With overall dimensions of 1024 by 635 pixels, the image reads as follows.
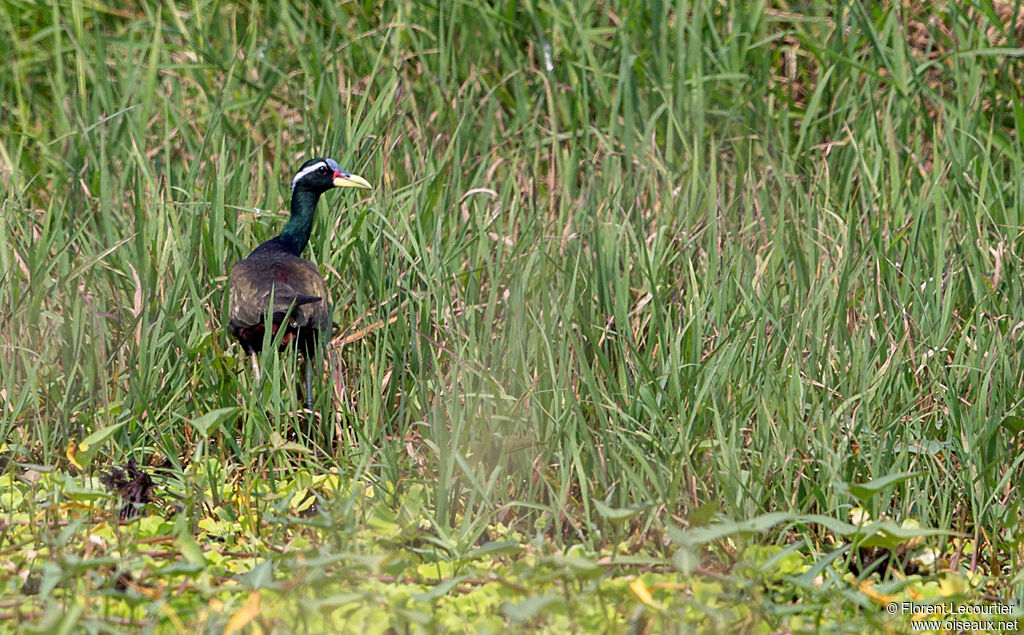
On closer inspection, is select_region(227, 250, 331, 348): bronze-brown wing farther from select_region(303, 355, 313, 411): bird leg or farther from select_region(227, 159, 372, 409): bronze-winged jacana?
select_region(303, 355, 313, 411): bird leg

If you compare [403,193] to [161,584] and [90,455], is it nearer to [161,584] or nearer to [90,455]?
[90,455]

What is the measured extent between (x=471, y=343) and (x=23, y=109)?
10.1ft

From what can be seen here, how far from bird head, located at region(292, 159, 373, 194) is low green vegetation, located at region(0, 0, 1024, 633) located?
127 millimetres

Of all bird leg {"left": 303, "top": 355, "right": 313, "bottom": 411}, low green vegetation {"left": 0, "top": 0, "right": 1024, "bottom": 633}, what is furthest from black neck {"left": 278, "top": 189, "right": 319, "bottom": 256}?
bird leg {"left": 303, "top": 355, "right": 313, "bottom": 411}

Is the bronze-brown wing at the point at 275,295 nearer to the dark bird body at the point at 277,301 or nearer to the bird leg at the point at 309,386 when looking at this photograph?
the dark bird body at the point at 277,301

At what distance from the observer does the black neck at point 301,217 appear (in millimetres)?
4402

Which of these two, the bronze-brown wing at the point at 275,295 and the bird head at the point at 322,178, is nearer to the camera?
the bronze-brown wing at the point at 275,295

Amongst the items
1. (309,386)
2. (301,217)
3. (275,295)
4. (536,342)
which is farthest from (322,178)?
(536,342)

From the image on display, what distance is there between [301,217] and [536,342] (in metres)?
1.21

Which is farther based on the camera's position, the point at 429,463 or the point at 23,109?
the point at 23,109

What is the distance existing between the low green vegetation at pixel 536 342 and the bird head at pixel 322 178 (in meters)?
0.13

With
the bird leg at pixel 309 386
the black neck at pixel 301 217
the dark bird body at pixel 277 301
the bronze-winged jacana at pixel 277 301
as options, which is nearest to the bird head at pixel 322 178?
the black neck at pixel 301 217

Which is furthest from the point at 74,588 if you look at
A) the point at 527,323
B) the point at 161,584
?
the point at 527,323

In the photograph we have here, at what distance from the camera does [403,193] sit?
15.3ft
